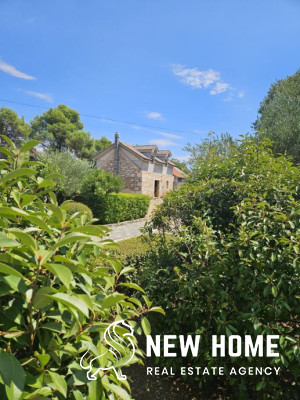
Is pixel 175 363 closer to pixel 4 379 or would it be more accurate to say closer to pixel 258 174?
pixel 258 174

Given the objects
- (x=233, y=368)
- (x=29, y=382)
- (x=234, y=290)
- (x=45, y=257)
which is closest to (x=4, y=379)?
(x=29, y=382)

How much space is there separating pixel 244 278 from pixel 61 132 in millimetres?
45166

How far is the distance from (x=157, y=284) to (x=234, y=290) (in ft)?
3.30

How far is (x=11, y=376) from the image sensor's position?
0.80 metres

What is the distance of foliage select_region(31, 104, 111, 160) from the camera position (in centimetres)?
4305

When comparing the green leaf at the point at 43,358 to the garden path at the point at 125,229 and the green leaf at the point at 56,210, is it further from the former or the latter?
the garden path at the point at 125,229

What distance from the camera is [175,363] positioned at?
312 cm

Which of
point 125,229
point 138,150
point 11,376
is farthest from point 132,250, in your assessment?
point 138,150

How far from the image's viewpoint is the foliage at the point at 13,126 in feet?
127

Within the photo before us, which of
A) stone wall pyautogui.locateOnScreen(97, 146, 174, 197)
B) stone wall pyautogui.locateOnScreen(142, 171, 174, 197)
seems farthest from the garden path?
stone wall pyautogui.locateOnScreen(142, 171, 174, 197)

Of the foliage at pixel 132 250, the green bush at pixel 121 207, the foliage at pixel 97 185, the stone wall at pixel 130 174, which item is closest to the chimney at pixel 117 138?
the stone wall at pixel 130 174

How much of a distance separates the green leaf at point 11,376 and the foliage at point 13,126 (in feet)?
141

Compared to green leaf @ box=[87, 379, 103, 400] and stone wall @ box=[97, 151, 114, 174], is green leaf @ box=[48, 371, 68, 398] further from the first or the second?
stone wall @ box=[97, 151, 114, 174]

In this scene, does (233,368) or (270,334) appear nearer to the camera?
(270,334)
